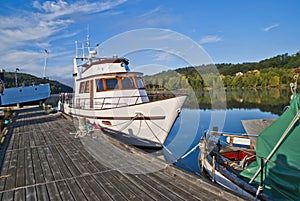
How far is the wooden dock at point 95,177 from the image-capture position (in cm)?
370

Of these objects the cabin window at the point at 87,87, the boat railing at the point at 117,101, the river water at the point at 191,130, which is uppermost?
the cabin window at the point at 87,87

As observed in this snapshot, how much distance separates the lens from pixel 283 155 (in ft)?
15.6

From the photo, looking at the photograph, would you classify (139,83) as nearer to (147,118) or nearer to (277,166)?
(147,118)

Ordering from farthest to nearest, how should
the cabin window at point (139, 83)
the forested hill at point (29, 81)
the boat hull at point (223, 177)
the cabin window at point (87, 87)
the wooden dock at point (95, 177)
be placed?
the forested hill at point (29, 81) → the cabin window at point (87, 87) → the cabin window at point (139, 83) → the boat hull at point (223, 177) → the wooden dock at point (95, 177)

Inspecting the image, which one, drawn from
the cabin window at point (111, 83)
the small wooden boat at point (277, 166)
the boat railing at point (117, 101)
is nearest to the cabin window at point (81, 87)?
the boat railing at point (117, 101)

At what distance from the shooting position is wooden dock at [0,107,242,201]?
3699mm

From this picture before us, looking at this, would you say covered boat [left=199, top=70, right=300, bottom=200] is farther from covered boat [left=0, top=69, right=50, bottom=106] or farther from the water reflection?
covered boat [left=0, top=69, right=50, bottom=106]

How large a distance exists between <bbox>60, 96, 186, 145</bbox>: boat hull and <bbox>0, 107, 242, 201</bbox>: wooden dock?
9.38 ft

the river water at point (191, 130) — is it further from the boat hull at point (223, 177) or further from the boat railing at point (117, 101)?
the boat railing at point (117, 101)

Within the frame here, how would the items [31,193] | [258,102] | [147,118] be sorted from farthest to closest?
[258,102], [147,118], [31,193]

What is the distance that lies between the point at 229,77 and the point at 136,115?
86.2 m

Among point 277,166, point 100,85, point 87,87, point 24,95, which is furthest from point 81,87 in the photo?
point 24,95

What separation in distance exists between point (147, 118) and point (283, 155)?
569 cm

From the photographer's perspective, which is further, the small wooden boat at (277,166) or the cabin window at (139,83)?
the cabin window at (139,83)
